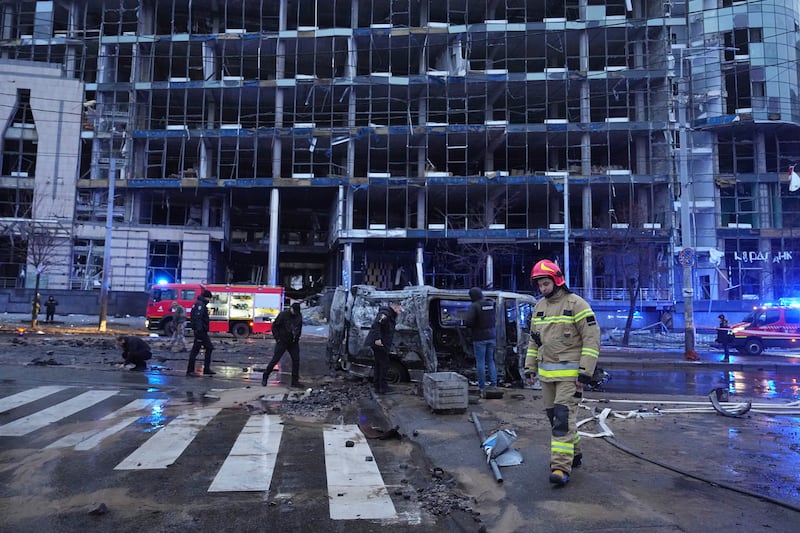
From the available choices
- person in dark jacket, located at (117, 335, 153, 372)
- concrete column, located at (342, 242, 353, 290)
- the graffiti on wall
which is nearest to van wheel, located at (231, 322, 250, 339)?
person in dark jacket, located at (117, 335, 153, 372)

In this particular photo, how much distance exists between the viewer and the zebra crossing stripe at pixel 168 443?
473 centimetres

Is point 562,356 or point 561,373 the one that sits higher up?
point 562,356

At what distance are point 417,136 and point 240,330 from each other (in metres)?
20.0

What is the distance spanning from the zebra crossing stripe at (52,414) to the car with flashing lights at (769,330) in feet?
69.0

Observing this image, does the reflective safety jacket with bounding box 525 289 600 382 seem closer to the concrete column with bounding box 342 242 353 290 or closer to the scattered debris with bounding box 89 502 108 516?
the scattered debris with bounding box 89 502 108 516

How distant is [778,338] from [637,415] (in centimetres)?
1599

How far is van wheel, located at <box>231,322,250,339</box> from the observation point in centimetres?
2230

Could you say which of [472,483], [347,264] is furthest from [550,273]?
[347,264]

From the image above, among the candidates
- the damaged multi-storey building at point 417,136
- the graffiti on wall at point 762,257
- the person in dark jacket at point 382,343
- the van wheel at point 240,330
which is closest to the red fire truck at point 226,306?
the van wheel at point 240,330

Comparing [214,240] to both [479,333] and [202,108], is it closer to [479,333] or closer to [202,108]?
[202,108]

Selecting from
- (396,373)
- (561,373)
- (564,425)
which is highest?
(561,373)

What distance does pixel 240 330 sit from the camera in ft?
73.5

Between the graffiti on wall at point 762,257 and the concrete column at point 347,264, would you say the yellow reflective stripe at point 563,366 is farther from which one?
the graffiti on wall at point 762,257

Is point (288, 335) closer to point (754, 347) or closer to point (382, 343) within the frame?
point (382, 343)
